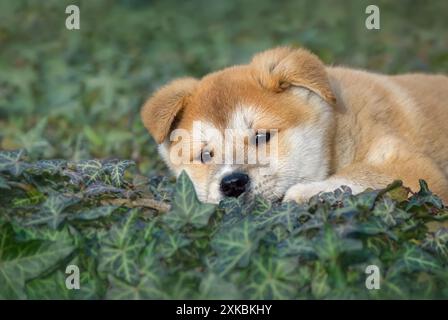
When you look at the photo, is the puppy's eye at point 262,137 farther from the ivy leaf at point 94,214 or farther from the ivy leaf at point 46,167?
the ivy leaf at point 94,214

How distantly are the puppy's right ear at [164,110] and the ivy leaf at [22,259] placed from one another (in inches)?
72.5

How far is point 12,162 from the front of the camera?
4.84m

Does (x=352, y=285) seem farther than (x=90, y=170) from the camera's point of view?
No

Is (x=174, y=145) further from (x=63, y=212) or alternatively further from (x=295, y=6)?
(x=295, y=6)

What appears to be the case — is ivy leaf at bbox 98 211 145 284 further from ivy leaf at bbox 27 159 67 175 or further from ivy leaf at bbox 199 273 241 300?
ivy leaf at bbox 27 159 67 175

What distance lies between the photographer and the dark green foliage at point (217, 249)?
4156mm

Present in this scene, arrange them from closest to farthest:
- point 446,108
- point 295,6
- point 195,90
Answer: point 195,90
point 446,108
point 295,6

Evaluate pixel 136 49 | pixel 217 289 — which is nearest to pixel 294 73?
pixel 217 289

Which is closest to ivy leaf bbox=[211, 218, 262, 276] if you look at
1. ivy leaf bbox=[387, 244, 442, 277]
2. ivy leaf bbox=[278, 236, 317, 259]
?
ivy leaf bbox=[278, 236, 317, 259]

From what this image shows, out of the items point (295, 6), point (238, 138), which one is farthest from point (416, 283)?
point (295, 6)

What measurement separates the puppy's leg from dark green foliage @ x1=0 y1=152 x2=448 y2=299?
642 millimetres

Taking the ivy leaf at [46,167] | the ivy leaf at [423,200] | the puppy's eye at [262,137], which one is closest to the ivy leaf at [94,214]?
the ivy leaf at [46,167]
